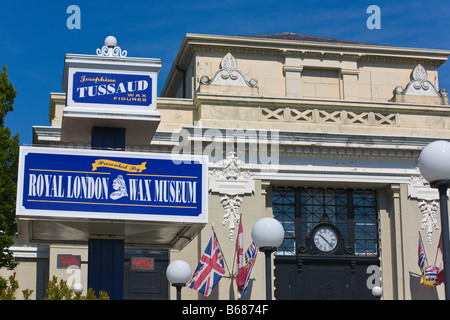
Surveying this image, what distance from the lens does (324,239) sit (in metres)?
32.2

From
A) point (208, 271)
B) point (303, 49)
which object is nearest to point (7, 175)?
point (208, 271)

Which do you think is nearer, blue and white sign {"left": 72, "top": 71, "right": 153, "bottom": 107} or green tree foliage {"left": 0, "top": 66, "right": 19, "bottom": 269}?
blue and white sign {"left": 72, "top": 71, "right": 153, "bottom": 107}

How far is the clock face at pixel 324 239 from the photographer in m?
32.2

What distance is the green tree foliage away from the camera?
2942 cm

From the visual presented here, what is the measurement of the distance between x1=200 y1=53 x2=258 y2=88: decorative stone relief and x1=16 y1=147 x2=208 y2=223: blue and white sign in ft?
39.6

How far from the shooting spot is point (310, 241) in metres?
32.1

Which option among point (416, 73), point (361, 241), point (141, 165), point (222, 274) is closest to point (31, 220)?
point (141, 165)

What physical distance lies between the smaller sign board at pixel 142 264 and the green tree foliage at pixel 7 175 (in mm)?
4509

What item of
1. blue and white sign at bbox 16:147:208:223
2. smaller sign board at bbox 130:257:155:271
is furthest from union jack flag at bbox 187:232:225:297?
blue and white sign at bbox 16:147:208:223

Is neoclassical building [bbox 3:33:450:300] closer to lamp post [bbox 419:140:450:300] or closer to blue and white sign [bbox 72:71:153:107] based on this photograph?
blue and white sign [bbox 72:71:153:107]

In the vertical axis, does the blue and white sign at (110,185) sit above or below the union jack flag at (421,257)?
above

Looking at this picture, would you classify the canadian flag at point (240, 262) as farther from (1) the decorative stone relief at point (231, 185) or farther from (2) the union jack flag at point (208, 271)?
(1) the decorative stone relief at point (231, 185)

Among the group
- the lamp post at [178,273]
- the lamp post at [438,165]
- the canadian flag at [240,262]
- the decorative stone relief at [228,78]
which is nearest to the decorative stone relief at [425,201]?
the canadian flag at [240,262]

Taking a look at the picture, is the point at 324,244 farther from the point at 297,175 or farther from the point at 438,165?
the point at 438,165
